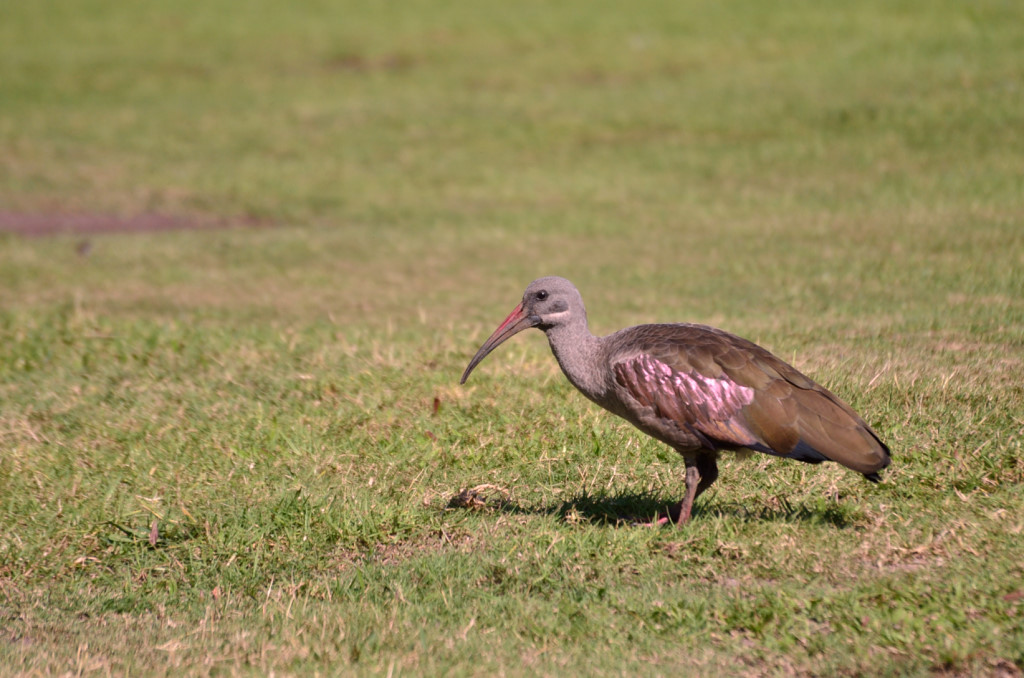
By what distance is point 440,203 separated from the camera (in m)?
16.1

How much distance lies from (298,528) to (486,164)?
40.5 ft

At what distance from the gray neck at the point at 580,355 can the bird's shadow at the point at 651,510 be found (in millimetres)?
593

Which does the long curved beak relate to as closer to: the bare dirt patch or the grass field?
the grass field

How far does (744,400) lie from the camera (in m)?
5.48

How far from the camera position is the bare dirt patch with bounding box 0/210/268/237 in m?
15.1

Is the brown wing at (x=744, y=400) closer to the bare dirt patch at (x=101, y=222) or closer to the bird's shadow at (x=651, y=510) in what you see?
the bird's shadow at (x=651, y=510)

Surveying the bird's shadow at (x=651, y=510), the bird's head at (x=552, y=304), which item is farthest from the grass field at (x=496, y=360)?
the bird's head at (x=552, y=304)

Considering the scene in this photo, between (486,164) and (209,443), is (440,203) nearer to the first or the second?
(486,164)

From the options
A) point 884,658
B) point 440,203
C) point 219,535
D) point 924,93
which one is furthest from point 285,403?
point 924,93

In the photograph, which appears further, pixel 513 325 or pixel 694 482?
pixel 513 325

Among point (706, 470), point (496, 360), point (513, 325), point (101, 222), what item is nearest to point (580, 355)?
point (513, 325)

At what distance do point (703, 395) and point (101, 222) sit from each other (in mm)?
12026

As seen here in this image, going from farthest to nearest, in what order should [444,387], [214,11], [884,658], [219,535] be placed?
[214,11]
[444,387]
[219,535]
[884,658]

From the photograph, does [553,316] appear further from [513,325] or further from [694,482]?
[694,482]
